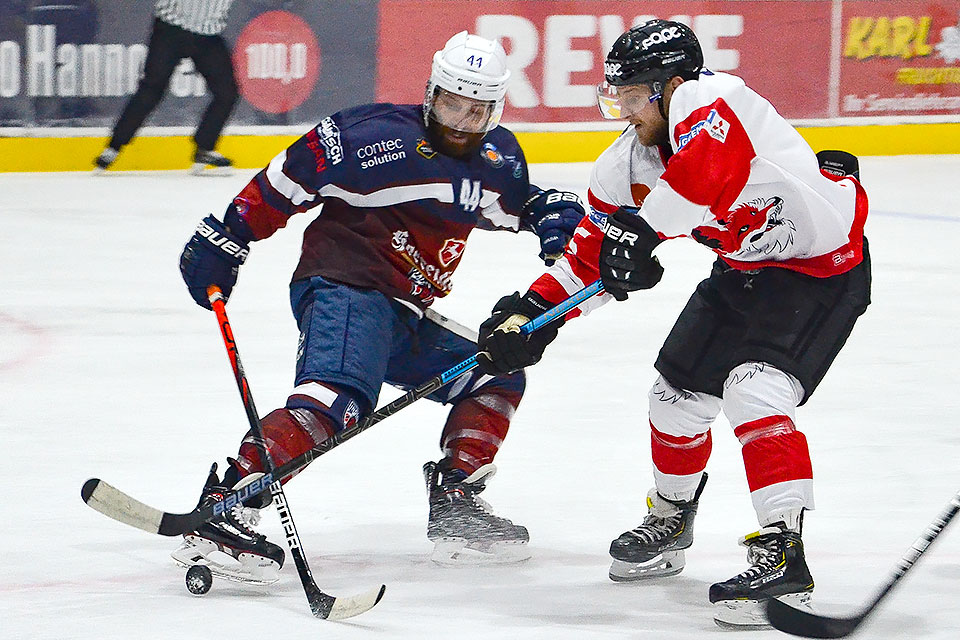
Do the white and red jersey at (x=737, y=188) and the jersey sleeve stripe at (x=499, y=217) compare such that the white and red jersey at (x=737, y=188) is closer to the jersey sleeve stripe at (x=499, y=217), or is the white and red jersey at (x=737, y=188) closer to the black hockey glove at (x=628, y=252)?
the black hockey glove at (x=628, y=252)

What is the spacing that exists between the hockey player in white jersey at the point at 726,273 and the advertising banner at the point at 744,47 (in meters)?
5.74

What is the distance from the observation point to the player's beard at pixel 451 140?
9.27 feet

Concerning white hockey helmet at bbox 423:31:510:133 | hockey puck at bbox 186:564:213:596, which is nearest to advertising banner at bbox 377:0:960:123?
white hockey helmet at bbox 423:31:510:133

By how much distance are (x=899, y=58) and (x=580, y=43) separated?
2.13 meters

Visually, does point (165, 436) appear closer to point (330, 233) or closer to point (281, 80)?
point (330, 233)

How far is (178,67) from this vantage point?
7895 mm

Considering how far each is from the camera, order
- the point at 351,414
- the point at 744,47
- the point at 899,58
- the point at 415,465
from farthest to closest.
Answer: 1. the point at 899,58
2. the point at 744,47
3. the point at 415,465
4. the point at 351,414

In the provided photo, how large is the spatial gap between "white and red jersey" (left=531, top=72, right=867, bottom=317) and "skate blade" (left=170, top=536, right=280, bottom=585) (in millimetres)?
816

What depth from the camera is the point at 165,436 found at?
3.56 metres

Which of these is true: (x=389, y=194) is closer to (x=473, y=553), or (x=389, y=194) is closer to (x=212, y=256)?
(x=212, y=256)

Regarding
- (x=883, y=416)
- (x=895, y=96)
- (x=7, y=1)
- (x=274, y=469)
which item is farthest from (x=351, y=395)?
(x=895, y=96)

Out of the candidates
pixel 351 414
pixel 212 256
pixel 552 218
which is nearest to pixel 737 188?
A: pixel 552 218

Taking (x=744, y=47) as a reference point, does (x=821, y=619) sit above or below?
above

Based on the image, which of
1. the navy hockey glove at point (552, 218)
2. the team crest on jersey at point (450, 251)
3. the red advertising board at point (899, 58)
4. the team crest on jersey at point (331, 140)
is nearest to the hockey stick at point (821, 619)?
the navy hockey glove at point (552, 218)
